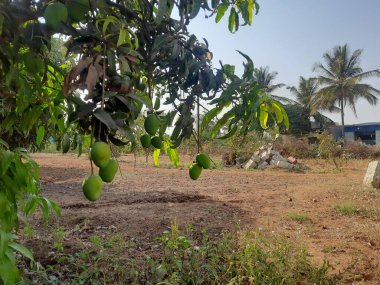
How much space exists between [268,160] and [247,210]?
7948 millimetres

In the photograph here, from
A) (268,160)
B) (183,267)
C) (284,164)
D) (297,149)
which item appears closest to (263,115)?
(183,267)

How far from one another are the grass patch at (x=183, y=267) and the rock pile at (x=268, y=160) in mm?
9611

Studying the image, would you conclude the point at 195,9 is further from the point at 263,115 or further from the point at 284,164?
the point at 284,164

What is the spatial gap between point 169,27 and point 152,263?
2.01 m

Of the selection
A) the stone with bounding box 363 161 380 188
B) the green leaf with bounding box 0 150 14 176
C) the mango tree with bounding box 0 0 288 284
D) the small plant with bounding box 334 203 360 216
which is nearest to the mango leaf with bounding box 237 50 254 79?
the mango tree with bounding box 0 0 288 284

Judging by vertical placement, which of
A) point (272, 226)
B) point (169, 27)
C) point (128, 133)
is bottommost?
point (272, 226)

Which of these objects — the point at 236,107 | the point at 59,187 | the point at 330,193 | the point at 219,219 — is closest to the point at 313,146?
the point at 330,193

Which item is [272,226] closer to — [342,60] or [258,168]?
[258,168]

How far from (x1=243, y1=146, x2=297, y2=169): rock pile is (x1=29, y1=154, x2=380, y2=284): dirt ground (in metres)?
3.44

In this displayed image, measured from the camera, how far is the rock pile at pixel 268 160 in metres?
12.8

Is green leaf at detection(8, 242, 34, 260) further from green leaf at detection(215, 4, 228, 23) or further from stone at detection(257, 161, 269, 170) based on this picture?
stone at detection(257, 161, 269, 170)

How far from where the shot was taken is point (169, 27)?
149cm

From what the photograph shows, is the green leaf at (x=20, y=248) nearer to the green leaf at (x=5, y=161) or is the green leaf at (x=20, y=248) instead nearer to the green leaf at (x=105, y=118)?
the green leaf at (x=5, y=161)

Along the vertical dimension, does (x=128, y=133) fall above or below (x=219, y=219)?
above
